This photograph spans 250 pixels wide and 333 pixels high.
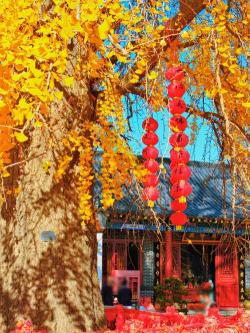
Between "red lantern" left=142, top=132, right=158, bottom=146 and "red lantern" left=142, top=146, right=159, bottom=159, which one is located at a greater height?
"red lantern" left=142, top=132, right=158, bottom=146

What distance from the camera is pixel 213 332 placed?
4488 mm

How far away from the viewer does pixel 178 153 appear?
469 centimetres

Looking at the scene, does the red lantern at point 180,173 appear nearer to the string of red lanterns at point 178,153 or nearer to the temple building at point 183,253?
the string of red lanterns at point 178,153

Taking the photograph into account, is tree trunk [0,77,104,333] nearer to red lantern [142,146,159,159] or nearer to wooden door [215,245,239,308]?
red lantern [142,146,159,159]

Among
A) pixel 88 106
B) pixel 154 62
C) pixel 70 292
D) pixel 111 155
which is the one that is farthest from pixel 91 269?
pixel 154 62

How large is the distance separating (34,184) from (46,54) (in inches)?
61.8

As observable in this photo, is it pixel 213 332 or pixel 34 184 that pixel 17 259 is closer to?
pixel 34 184

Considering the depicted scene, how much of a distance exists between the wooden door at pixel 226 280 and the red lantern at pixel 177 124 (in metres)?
11.6

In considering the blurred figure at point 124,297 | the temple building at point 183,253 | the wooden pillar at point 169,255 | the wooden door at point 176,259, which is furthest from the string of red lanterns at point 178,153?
the wooden door at point 176,259

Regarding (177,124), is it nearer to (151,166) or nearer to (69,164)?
(151,166)

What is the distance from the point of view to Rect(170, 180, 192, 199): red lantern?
457cm

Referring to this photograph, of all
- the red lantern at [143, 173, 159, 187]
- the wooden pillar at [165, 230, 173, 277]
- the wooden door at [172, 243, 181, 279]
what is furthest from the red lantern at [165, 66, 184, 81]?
the wooden door at [172, 243, 181, 279]

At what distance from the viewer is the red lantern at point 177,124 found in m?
4.76

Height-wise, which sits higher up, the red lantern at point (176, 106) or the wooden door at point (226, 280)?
the red lantern at point (176, 106)
